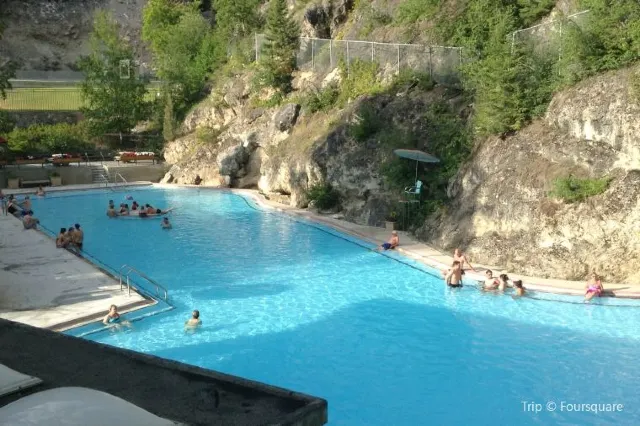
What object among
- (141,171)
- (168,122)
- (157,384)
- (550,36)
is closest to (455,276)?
(550,36)

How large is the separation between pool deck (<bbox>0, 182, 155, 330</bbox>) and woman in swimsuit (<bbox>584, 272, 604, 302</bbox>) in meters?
10.3

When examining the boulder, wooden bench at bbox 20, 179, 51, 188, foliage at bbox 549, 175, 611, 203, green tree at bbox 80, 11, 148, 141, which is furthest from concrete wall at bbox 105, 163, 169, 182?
foliage at bbox 549, 175, 611, 203

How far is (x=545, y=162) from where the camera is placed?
17.5 metres

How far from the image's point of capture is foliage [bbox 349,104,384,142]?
23953mm

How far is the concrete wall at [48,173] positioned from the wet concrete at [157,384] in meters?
29.0

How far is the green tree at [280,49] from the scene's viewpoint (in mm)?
32719

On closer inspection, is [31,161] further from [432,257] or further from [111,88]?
[432,257]

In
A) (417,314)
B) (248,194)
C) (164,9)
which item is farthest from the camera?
(164,9)

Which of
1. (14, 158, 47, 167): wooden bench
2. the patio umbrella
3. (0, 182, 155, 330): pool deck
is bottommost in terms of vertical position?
(0, 182, 155, 330): pool deck

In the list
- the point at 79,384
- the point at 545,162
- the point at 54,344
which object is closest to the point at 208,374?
the point at 79,384

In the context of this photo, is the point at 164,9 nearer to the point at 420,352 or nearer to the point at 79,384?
the point at 420,352

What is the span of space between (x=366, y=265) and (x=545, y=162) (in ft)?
19.3

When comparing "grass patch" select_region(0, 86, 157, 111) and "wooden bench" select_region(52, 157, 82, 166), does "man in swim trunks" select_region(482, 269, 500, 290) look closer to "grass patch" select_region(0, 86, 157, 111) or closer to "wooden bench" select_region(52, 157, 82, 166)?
"wooden bench" select_region(52, 157, 82, 166)

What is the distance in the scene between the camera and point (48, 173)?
34.7m
